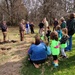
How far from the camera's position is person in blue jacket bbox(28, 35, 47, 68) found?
8203mm

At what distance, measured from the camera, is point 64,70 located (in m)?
7.88

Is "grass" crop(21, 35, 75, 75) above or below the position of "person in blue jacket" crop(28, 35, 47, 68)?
below

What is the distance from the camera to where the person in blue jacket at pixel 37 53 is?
8.20 metres

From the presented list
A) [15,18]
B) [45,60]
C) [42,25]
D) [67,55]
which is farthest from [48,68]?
[15,18]

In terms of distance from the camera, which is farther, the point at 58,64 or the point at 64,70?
the point at 58,64

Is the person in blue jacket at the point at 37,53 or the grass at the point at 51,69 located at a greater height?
the person in blue jacket at the point at 37,53

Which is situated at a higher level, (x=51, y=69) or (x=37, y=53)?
(x=37, y=53)

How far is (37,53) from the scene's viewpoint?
26.9 ft

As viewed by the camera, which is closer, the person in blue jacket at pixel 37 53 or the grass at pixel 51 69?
the grass at pixel 51 69

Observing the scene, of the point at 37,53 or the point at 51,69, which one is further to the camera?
the point at 37,53

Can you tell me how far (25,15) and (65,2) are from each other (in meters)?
8.56

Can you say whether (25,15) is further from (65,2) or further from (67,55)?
(67,55)

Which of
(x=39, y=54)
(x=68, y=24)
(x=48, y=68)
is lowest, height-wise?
(x=48, y=68)

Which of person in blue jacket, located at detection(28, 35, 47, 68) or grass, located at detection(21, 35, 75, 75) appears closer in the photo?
grass, located at detection(21, 35, 75, 75)
